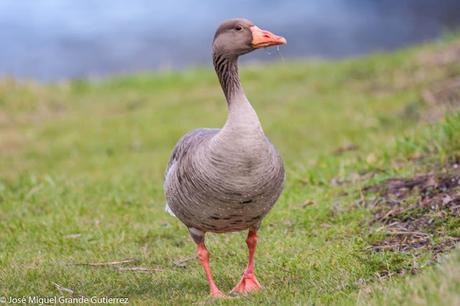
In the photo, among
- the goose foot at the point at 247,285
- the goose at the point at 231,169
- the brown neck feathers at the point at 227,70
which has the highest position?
the brown neck feathers at the point at 227,70

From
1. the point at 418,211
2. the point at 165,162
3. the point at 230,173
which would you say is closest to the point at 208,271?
the point at 230,173

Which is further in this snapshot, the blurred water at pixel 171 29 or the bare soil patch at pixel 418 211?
the blurred water at pixel 171 29

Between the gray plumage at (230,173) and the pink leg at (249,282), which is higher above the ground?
the gray plumage at (230,173)

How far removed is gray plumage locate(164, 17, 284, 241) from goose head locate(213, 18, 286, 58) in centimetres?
2

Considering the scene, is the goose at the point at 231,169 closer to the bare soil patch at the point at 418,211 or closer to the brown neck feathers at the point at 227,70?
the brown neck feathers at the point at 227,70

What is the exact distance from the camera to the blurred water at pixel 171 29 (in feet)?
76.8

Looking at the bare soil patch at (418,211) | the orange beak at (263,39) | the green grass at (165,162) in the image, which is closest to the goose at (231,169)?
the orange beak at (263,39)

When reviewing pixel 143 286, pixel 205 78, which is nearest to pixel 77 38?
pixel 205 78

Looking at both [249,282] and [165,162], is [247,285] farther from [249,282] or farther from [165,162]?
[165,162]

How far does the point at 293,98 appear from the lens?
14539mm

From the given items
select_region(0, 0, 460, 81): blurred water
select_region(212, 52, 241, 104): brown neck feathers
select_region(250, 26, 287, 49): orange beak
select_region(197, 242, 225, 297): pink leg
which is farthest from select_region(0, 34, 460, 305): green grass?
select_region(0, 0, 460, 81): blurred water

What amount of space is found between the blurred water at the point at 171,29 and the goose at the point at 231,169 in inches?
620

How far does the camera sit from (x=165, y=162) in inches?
440

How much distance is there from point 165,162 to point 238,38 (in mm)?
5576
